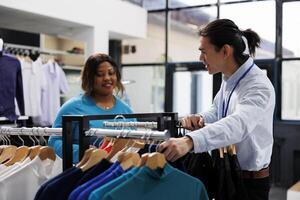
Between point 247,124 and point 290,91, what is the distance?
180 inches

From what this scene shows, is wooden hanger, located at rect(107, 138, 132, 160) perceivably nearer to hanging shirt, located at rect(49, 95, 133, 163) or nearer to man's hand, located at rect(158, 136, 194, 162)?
man's hand, located at rect(158, 136, 194, 162)

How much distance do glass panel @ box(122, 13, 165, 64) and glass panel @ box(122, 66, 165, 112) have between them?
165 millimetres

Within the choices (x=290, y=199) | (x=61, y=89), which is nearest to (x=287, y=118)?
(x=290, y=199)

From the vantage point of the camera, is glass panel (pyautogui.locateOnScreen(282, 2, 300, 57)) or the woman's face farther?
glass panel (pyautogui.locateOnScreen(282, 2, 300, 57))

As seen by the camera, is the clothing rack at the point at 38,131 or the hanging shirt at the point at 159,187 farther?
the clothing rack at the point at 38,131

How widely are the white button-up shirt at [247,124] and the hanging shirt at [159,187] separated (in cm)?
13

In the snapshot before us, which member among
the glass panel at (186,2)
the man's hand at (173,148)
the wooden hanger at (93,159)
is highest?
the glass panel at (186,2)

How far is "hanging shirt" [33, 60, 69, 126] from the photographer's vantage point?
16.1 feet

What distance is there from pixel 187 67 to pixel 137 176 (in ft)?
17.9

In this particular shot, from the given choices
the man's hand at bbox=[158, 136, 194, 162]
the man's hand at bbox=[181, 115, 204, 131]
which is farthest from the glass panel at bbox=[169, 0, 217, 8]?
the man's hand at bbox=[158, 136, 194, 162]

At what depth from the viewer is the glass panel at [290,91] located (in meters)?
5.70

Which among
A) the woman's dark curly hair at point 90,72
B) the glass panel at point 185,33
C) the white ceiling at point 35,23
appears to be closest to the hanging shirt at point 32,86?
the white ceiling at point 35,23

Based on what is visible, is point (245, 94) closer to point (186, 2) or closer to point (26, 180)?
point (26, 180)

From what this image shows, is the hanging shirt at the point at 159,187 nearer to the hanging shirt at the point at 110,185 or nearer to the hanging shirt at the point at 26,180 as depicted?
the hanging shirt at the point at 110,185
